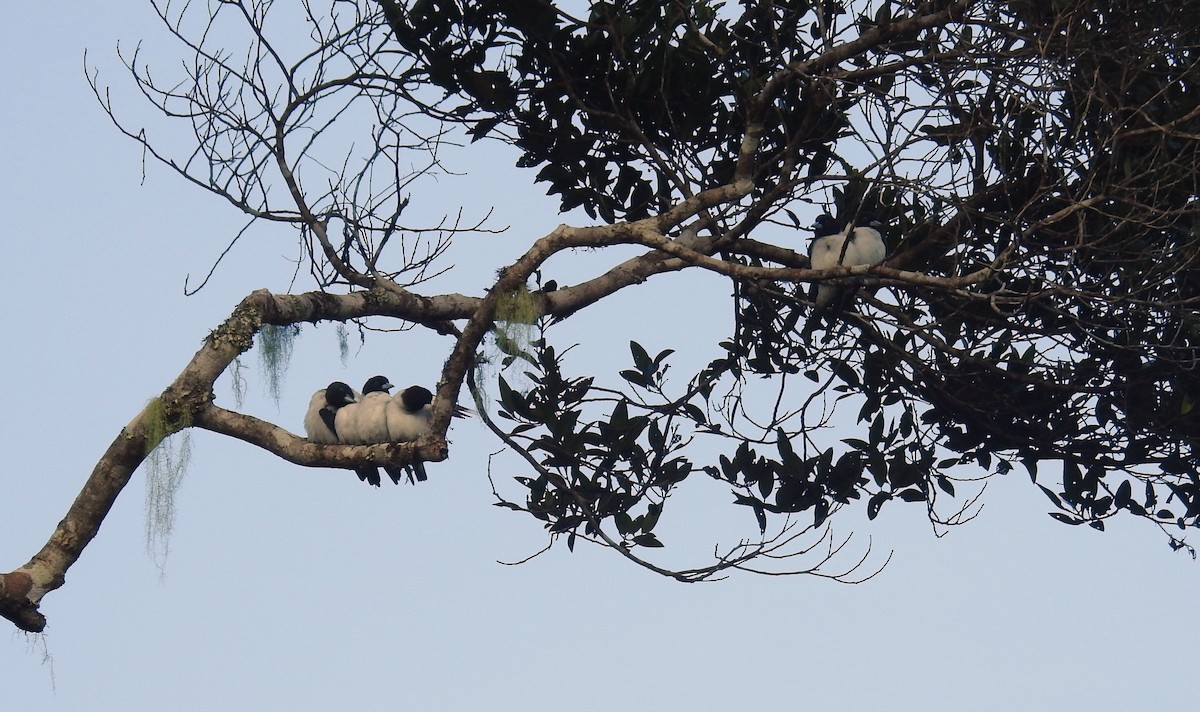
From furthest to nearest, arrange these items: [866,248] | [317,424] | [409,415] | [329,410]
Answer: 1. [317,424]
2. [329,410]
3. [409,415]
4. [866,248]

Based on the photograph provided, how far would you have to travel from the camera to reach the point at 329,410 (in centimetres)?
728

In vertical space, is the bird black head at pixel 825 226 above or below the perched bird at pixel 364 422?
above

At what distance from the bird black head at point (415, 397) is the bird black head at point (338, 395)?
15.8 inches

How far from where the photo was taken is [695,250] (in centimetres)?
612

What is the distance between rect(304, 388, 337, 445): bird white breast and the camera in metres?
7.32

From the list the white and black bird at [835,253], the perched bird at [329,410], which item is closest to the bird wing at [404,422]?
the perched bird at [329,410]

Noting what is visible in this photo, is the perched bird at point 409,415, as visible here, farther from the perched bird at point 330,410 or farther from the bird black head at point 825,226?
the bird black head at point 825,226

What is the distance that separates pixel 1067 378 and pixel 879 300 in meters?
1.12

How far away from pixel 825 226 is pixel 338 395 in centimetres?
286

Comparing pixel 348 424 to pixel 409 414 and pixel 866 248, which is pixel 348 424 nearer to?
pixel 409 414

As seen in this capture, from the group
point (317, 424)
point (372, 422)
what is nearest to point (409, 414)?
point (372, 422)

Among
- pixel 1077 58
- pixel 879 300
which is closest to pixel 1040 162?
pixel 1077 58

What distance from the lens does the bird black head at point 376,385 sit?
760 cm

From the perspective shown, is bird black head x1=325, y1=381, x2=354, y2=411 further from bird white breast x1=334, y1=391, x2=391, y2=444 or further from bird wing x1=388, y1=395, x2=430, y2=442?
bird wing x1=388, y1=395, x2=430, y2=442
